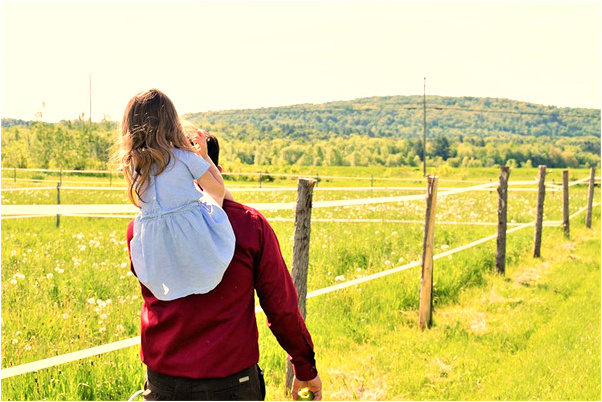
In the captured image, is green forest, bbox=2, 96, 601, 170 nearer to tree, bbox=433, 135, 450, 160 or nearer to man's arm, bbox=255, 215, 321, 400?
tree, bbox=433, 135, 450, 160

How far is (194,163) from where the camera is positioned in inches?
91.1

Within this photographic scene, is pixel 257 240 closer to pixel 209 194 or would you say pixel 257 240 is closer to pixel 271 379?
pixel 209 194

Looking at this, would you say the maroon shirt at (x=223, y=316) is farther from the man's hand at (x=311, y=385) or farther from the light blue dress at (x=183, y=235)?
the man's hand at (x=311, y=385)

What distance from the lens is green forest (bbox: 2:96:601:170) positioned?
59.0 meters

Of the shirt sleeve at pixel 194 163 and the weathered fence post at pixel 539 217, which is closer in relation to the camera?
the shirt sleeve at pixel 194 163

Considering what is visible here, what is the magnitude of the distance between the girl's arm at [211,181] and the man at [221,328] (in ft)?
0.27

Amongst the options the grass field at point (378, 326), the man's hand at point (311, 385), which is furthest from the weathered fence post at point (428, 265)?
the man's hand at point (311, 385)

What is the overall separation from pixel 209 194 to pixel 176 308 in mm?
458

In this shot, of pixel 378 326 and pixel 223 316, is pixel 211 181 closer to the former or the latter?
pixel 223 316

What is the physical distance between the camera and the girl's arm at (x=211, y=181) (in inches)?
93.4

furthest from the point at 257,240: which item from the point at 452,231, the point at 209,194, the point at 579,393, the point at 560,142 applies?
the point at 560,142

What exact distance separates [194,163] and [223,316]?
1.97 feet

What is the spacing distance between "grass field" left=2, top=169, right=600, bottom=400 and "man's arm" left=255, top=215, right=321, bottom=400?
2.15 meters

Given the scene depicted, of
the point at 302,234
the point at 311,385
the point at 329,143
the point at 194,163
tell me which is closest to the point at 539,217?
the point at 302,234
